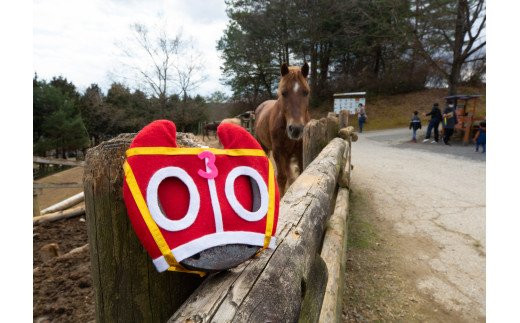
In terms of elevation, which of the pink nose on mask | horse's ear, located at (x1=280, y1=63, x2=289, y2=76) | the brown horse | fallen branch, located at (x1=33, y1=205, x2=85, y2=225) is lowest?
fallen branch, located at (x1=33, y1=205, x2=85, y2=225)

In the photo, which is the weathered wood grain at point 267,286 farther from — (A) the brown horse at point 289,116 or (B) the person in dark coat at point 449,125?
(B) the person in dark coat at point 449,125

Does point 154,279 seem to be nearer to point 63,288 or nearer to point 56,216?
point 63,288

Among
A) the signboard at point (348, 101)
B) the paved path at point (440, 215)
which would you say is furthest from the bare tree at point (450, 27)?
the paved path at point (440, 215)

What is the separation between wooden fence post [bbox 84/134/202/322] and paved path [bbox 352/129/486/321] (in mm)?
2387

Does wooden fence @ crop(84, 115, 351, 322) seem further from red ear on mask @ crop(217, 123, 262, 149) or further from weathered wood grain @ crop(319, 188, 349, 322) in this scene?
weathered wood grain @ crop(319, 188, 349, 322)

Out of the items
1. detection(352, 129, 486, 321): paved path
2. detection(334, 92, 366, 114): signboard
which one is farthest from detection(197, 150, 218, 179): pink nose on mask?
detection(334, 92, 366, 114): signboard

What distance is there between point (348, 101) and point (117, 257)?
1622 centimetres

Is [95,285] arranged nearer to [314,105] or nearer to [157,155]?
[157,155]

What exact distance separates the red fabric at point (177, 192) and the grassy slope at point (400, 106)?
19.0 metres

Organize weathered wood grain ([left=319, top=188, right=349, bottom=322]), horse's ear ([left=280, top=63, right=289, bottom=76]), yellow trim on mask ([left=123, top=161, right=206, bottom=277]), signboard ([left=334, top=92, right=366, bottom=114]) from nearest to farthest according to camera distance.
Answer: yellow trim on mask ([left=123, top=161, right=206, bottom=277]), weathered wood grain ([left=319, top=188, right=349, bottom=322]), horse's ear ([left=280, top=63, right=289, bottom=76]), signboard ([left=334, top=92, right=366, bottom=114])

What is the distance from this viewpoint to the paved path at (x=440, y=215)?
2535 mm

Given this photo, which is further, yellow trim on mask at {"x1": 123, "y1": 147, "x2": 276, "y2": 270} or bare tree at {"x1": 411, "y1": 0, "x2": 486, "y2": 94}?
bare tree at {"x1": 411, "y1": 0, "x2": 486, "y2": 94}

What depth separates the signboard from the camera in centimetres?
1551

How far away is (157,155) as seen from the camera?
2.39 ft
